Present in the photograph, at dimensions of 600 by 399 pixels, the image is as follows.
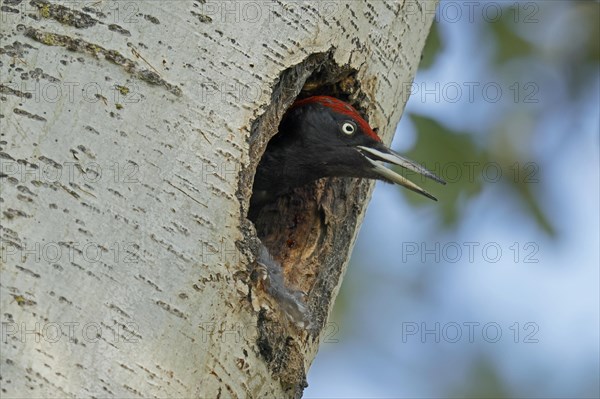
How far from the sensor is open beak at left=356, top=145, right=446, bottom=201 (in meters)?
4.20

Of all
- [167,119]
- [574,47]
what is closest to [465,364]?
[574,47]

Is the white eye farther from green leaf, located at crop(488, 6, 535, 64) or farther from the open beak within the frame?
green leaf, located at crop(488, 6, 535, 64)

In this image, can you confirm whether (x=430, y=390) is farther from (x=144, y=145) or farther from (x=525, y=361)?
(x=144, y=145)

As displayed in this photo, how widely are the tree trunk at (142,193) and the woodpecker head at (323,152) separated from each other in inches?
35.4

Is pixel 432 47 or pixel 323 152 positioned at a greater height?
pixel 432 47

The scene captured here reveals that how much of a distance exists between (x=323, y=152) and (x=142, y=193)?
1.88m

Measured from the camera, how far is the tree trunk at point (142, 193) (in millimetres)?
2514

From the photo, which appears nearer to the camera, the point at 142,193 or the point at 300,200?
the point at 142,193

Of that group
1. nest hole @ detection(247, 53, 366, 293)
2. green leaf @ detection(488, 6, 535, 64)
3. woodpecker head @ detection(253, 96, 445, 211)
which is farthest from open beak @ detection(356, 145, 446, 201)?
green leaf @ detection(488, 6, 535, 64)

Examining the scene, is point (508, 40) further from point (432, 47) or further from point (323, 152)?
point (323, 152)

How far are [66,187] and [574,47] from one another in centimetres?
389

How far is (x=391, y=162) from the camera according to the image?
14.0 feet

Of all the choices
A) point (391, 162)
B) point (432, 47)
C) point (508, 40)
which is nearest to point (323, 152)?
point (391, 162)

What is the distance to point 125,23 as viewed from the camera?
289 centimetres
